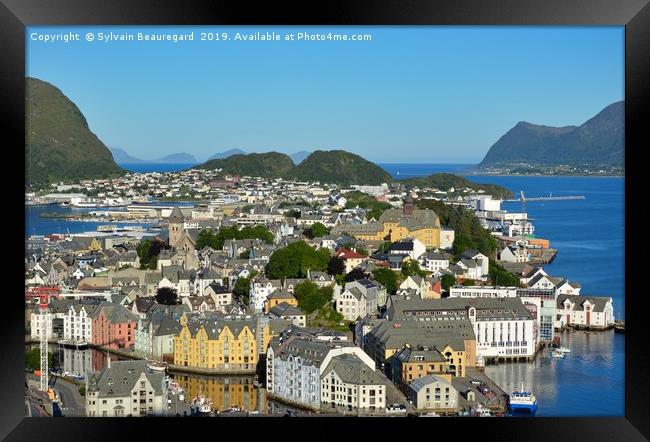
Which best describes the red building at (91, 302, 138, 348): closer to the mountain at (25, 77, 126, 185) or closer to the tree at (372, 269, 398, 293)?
the mountain at (25, 77, 126, 185)

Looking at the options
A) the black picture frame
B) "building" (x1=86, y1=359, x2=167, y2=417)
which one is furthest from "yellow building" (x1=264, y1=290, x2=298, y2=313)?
the black picture frame

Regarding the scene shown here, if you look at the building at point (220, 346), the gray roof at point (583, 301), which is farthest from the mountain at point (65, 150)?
the gray roof at point (583, 301)

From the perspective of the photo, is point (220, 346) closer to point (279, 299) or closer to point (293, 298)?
point (279, 299)

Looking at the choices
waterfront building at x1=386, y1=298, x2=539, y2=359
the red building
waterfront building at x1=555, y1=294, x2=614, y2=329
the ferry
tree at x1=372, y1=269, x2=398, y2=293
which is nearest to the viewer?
Answer: waterfront building at x1=386, y1=298, x2=539, y2=359

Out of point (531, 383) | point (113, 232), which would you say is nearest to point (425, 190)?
point (113, 232)
